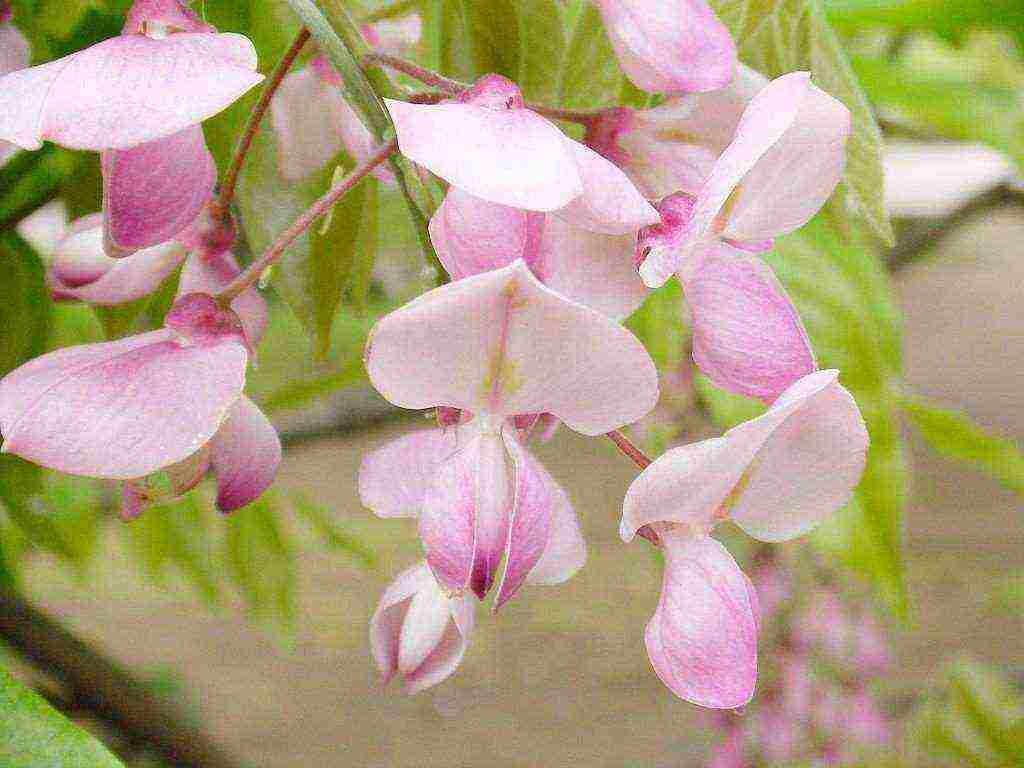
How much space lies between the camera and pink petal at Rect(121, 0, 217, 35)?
16 centimetres

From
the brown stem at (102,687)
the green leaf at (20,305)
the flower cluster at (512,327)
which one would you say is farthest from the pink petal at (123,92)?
the brown stem at (102,687)

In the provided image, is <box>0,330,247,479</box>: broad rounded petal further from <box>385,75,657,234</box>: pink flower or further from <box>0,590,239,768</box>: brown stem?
<box>0,590,239,768</box>: brown stem

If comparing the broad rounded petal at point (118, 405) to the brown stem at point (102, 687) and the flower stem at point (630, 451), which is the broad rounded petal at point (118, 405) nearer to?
the flower stem at point (630, 451)

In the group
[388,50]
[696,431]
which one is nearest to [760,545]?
[696,431]

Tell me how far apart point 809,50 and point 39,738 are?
0.16 meters

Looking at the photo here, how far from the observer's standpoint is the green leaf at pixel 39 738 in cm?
16

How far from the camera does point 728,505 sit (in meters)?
0.17

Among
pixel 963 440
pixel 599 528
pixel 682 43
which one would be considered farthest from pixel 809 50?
pixel 599 528

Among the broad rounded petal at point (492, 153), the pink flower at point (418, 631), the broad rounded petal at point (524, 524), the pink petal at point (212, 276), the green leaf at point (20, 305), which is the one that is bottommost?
the pink flower at point (418, 631)

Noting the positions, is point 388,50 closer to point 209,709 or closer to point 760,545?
point 760,545

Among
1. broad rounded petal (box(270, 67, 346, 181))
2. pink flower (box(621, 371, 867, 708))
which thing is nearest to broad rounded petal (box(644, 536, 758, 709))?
pink flower (box(621, 371, 867, 708))

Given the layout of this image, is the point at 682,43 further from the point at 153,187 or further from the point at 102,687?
the point at 102,687

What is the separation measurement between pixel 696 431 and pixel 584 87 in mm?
455

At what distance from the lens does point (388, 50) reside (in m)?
0.25
